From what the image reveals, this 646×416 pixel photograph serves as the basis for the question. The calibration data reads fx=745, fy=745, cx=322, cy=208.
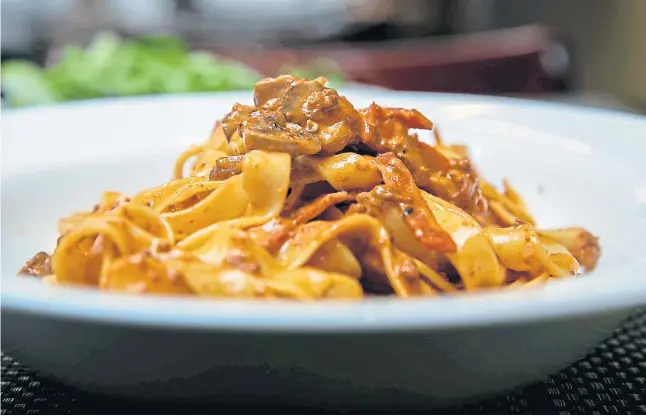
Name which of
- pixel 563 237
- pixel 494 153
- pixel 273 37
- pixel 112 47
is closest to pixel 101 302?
pixel 563 237

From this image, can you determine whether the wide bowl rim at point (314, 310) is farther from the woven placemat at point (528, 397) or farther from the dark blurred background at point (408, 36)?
the dark blurred background at point (408, 36)

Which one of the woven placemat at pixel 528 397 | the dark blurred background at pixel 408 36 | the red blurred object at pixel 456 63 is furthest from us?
the dark blurred background at pixel 408 36

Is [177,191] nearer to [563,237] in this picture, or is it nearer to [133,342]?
[133,342]

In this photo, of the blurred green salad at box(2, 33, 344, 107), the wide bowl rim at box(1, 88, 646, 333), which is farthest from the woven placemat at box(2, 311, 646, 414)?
the blurred green salad at box(2, 33, 344, 107)

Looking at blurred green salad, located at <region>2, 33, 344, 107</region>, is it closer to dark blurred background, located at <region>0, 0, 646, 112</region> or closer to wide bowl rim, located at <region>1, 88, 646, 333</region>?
dark blurred background, located at <region>0, 0, 646, 112</region>

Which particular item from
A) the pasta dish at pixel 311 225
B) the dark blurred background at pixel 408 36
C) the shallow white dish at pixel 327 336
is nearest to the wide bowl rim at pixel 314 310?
the shallow white dish at pixel 327 336

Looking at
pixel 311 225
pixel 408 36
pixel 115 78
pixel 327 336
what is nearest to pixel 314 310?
pixel 327 336
